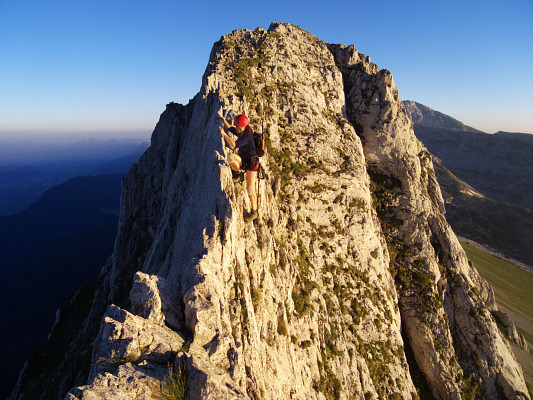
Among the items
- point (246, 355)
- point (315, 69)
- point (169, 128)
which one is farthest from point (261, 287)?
point (169, 128)

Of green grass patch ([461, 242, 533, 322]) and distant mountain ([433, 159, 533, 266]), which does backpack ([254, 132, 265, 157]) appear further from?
distant mountain ([433, 159, 533, 266])

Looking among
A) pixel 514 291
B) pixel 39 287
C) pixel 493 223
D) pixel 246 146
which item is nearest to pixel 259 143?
pixel 246 146

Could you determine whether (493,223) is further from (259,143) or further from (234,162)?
(234,162)

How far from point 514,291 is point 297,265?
124 metres

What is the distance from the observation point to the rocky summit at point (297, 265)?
10219 millimetres

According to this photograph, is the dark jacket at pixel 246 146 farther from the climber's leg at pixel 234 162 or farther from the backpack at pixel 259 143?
the climber's leg at pixel 234 162

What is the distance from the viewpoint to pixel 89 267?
108938 mm

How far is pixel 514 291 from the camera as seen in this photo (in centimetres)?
9344

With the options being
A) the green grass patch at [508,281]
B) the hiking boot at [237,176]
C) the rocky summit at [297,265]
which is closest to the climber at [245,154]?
the hiking boot at [237,176]

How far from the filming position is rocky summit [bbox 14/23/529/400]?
10.2 m

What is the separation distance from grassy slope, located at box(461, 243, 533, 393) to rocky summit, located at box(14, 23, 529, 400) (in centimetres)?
5719

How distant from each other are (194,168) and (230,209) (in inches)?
401

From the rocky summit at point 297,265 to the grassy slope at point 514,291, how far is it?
57193 mm

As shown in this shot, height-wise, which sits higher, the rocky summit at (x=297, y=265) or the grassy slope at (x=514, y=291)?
the rocky summit at (x=297, y=265)
